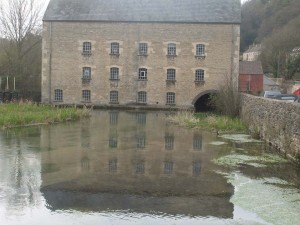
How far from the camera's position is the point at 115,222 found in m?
7.40

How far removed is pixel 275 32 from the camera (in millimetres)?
63188

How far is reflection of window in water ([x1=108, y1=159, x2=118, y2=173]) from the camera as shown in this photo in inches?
447

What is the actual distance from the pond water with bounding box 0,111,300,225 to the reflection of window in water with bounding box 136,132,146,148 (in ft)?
0.13

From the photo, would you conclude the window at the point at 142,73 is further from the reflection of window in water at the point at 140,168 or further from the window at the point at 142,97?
the reflection of window in water at the point at 140,168

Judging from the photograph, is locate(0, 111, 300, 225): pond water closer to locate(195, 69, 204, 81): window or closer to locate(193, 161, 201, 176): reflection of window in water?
locate(193, 161, 201, 176): reflection of window in water

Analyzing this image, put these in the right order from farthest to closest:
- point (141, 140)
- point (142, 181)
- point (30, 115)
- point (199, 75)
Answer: point (199, 75)
point (30, 115)
point (141, 140)
point (142, 181)

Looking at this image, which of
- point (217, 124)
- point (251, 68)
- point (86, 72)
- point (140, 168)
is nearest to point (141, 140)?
point (140, 168)

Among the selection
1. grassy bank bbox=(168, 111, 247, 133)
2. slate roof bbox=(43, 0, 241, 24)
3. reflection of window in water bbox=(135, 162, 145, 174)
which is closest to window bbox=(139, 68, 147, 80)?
slate roof bbox=(43, 0, 241, 24)

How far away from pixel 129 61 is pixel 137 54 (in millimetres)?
787

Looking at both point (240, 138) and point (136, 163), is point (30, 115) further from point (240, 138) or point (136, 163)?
point (136, 163)

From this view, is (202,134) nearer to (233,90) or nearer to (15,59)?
(233,90)

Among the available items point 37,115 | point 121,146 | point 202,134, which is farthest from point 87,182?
point 37,115

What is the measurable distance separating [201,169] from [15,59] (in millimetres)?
26999

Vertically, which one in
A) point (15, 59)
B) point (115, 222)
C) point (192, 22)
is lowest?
point (115, 222)
